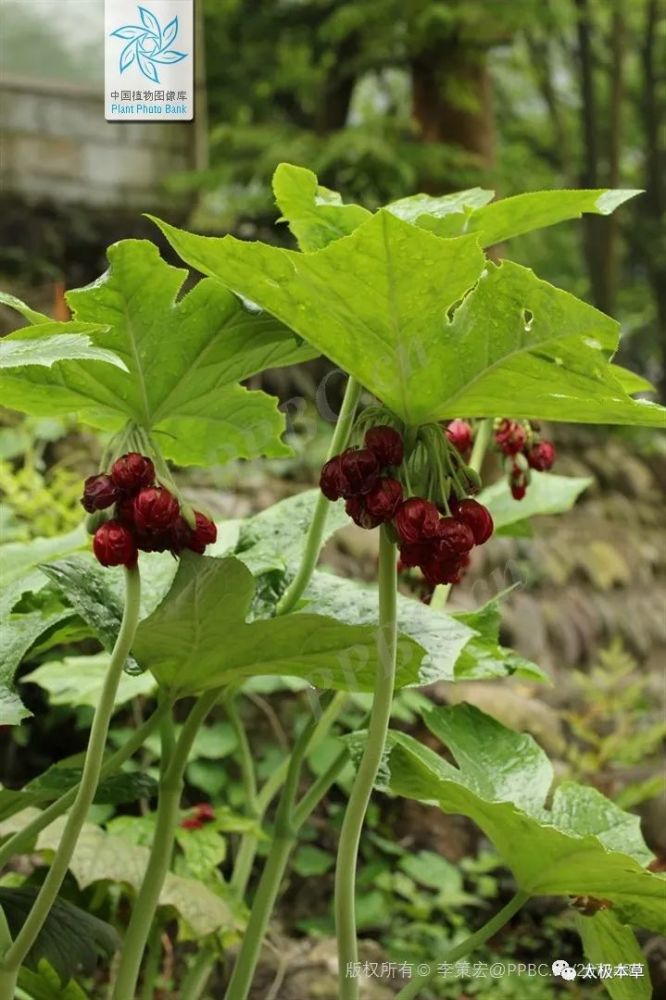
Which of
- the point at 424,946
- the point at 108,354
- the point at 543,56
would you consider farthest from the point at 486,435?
the point at 543,56

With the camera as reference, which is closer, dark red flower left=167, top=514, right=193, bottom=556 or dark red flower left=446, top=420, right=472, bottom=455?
dark red flower left=167, top=514, right=193, bottom=556

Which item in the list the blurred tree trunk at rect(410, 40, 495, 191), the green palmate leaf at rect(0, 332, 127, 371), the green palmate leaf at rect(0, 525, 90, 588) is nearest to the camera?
the green palmate leaf at rect(0, 332, 127, 371)

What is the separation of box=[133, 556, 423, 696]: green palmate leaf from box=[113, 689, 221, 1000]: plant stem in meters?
0.04

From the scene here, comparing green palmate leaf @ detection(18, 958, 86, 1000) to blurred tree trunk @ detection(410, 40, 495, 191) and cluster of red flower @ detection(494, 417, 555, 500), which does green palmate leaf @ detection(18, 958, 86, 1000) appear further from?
blurred tree trunk @ detection(410, 40, 495, 191)

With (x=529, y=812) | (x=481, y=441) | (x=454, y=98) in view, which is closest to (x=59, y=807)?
(x=529, y=812)

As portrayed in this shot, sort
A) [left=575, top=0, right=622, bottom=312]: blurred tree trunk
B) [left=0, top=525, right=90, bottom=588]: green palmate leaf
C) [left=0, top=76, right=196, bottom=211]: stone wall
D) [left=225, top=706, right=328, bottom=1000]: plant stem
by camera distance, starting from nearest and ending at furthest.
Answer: [left=225, top=706, right=328, bottom=1000]: plant stem, [left=0, top=525, right=90, bottom=588]: green palmate leaf, [left=0, top=76, right=196, bottom=211]: stone wall, [left=575, top=0, right=622, bottom=312]: blurred tree trunk

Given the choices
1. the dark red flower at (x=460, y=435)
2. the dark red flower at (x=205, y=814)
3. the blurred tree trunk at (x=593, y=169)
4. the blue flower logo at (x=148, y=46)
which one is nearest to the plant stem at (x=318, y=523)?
the dark red flower at (x=460, y=435)

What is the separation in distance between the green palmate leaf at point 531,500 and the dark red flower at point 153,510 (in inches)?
17.4

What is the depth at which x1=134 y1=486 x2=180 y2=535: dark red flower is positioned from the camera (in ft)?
1.87

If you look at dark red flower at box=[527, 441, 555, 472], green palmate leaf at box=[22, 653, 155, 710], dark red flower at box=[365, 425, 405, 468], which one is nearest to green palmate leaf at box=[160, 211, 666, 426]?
dark red flower at box=[365, 425, 405, 468]

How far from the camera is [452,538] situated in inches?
22.4

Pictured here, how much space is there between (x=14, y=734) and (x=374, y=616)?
0.91 m

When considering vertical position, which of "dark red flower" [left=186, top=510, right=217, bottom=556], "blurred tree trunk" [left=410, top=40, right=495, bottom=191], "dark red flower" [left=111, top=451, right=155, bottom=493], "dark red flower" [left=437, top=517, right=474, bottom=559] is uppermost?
"blurred tree trunk" [left=410, top=40, right=495, bottom=191]

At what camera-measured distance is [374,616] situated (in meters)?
0.71
